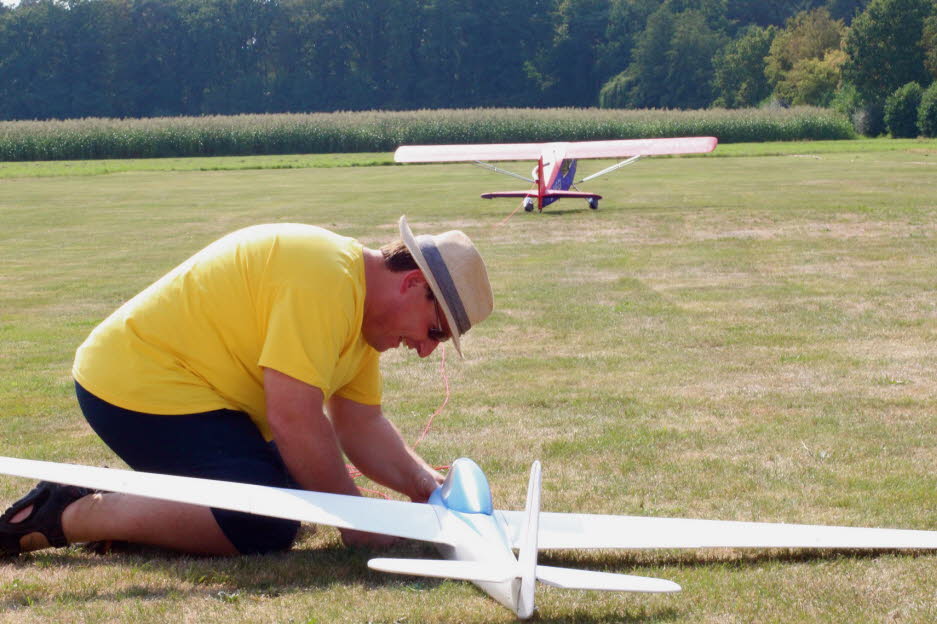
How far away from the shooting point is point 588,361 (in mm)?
6754

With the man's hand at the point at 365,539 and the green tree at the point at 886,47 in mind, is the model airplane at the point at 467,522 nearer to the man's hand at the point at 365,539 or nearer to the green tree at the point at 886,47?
the man's hand at the point at 365,539

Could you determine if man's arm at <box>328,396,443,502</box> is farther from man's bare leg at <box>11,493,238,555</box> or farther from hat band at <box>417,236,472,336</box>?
hat band at <box>417,236,472,336</box>

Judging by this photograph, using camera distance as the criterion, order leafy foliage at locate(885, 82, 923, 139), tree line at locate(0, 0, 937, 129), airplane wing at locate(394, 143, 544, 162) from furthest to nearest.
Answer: tree line at locate(0, 0, 937, 129) → leafy foliage at locate(885, 82, 923, 139) → airplane wing at locate(394, 143, 544, 162)

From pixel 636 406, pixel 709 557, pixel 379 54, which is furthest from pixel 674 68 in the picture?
pixel 709 557

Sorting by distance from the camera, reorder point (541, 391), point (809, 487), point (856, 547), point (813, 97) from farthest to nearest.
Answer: point (813, 97)
point (541, 391)
point (809, 487)
point (856, 547)

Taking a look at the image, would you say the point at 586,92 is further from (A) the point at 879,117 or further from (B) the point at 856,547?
(B) the point at 856,547

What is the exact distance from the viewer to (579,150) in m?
20.2

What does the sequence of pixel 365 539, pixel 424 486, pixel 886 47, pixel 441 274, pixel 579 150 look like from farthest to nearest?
pixel 886 47 → pixel 579 150 → pixel 424 486 → pixel 365 539 → pixel 441 274

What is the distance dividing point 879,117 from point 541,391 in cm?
5750

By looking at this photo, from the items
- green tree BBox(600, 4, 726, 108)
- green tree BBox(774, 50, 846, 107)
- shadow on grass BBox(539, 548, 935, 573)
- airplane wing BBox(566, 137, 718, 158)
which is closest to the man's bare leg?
shadow on grass BBox(539, 548, 935, 573)

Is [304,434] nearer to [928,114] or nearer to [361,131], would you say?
[361,131]

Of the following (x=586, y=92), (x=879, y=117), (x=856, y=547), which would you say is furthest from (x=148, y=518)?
(x=586, y=92)

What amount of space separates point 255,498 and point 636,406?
2.81 metres

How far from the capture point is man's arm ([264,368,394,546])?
125 inches
